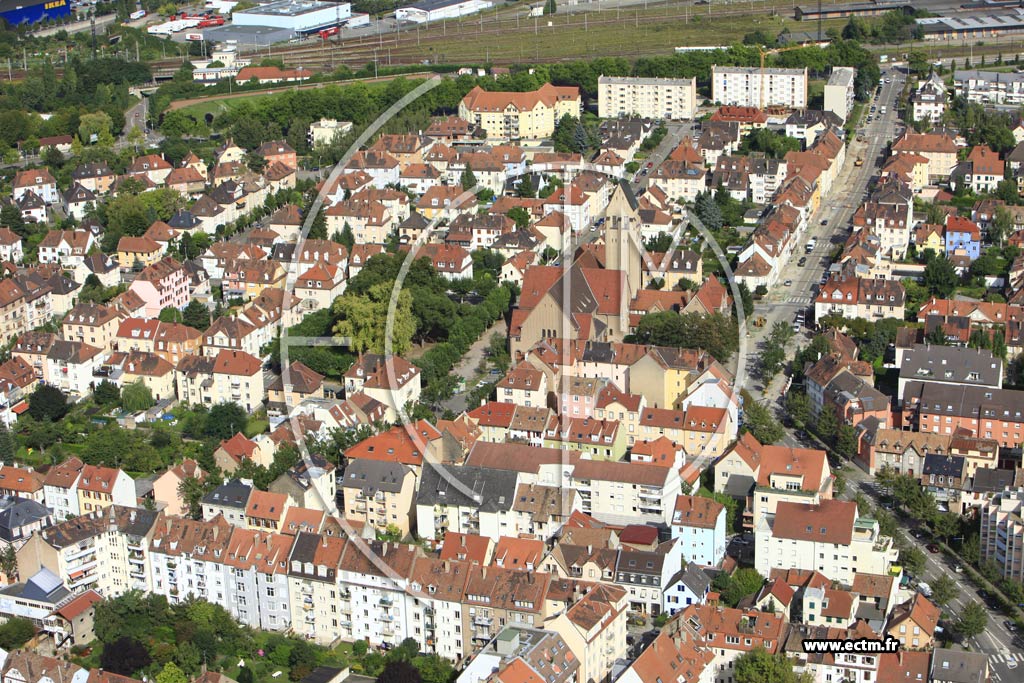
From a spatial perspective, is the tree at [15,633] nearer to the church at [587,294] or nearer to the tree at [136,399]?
the tree at [136,399]

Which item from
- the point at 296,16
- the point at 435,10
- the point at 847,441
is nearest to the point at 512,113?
the point at 296,16

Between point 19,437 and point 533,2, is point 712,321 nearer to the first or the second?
point 19,437

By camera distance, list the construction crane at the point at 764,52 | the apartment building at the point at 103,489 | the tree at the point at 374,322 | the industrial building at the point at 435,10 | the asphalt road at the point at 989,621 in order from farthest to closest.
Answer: the industrial building at the point at 435,10, the construction crane at the point at 764,52, the tree at the point at 374,322, the apartment building at the point at 103,489, the asphalt road at the point at 989,621

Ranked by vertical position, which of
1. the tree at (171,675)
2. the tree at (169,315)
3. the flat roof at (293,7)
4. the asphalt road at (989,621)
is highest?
the flat roof at (293,7)

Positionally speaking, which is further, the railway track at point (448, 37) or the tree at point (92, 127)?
the railway track at point (448, 37)

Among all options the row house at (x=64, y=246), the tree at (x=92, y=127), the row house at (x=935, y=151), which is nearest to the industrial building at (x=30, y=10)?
the tree at (x=92, y=127)

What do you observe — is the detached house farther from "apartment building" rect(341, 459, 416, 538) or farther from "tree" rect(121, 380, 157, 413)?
"apartment building" rect(341, 459, 416, 538)

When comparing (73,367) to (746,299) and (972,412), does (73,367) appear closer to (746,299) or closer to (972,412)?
(746,299)

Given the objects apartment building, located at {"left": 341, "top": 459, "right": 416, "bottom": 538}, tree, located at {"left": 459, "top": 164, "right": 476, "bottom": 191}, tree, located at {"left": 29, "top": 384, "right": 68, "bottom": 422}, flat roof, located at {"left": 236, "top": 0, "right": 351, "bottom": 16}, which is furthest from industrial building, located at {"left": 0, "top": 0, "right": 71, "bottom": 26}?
apartment building, located at {"left": 341, "top": 459, "right": 416, "bottom": 538}
